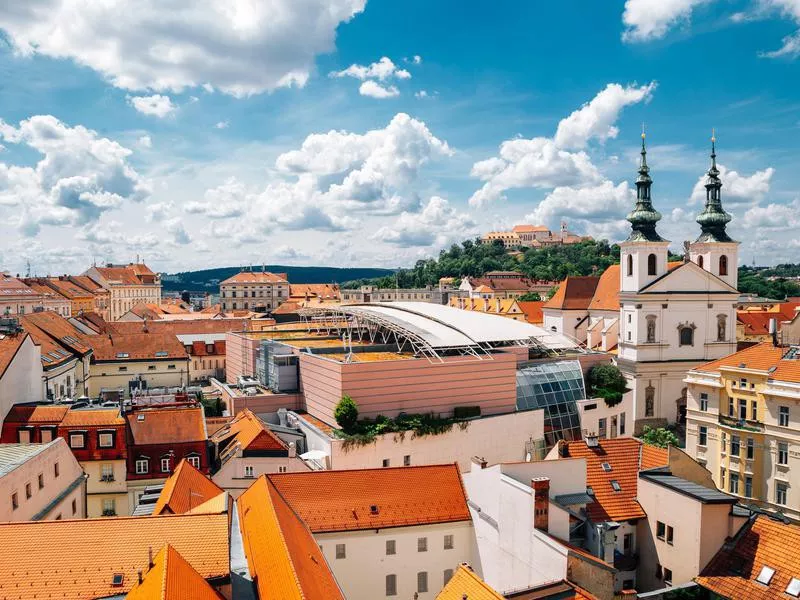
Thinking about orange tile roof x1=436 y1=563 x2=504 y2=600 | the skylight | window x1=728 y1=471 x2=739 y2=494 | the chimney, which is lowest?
window x1=728 y1=471 x2=739 y2=494

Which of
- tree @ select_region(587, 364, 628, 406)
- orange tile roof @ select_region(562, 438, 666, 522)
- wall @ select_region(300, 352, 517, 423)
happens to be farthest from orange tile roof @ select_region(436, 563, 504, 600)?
tree @ select_region(587, 364, 628, 406)

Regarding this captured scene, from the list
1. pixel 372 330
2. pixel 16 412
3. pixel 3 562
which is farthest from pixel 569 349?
pixel 3 562

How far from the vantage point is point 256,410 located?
49125 mm

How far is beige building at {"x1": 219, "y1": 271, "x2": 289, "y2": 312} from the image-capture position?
174m

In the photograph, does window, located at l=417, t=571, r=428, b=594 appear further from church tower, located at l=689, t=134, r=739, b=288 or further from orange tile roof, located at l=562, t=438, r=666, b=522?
church tower, located at l=689, t=134, r=739, b=288

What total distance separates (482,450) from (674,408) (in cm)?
2747

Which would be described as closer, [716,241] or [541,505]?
[541,505]

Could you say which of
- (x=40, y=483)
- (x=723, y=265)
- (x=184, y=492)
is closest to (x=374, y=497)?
(x=184, y=492)

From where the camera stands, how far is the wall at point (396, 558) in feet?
86.1

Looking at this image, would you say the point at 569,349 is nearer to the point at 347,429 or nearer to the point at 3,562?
the point at 347,429

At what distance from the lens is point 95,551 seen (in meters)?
17.2

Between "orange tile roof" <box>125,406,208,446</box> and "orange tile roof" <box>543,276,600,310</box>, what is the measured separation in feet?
182

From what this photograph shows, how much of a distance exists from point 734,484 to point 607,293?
36.9 metres

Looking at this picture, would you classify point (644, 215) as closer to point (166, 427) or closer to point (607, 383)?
point (607, 383)
